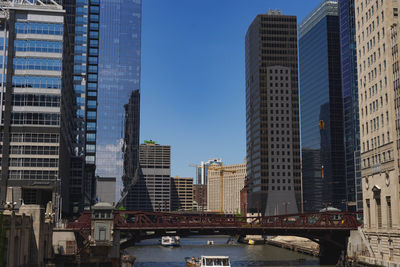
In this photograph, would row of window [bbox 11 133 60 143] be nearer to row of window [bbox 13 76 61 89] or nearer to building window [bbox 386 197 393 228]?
row of window [bbox 13 76 61 89]

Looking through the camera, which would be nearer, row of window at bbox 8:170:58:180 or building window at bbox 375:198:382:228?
building window at bbox 375:198:382:228

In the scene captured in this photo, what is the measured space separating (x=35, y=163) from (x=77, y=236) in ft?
127

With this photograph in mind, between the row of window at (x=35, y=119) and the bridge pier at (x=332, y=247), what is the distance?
69.5 metres

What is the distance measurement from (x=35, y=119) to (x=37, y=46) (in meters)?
18.3

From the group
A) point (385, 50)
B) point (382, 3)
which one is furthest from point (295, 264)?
point (382, 3)

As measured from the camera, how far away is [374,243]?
94938mm

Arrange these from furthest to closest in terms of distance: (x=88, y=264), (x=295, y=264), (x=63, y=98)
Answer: (x=63, y=98) → (x=295, y=264) → (x=88, y=264)

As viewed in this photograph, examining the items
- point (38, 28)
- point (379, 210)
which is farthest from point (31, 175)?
point (379, 210)

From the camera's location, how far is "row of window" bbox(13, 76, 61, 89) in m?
126

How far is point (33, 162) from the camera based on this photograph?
12494 cm

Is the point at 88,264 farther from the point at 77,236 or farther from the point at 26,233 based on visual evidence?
the point at 26,233

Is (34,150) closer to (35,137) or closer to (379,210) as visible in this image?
(35,137)

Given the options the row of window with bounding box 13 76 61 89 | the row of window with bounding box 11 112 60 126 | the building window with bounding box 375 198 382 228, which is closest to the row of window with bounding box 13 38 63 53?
the row of window with bounding box 13 76 61 89

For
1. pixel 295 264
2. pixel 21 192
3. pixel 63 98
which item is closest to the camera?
pixel 295 264
